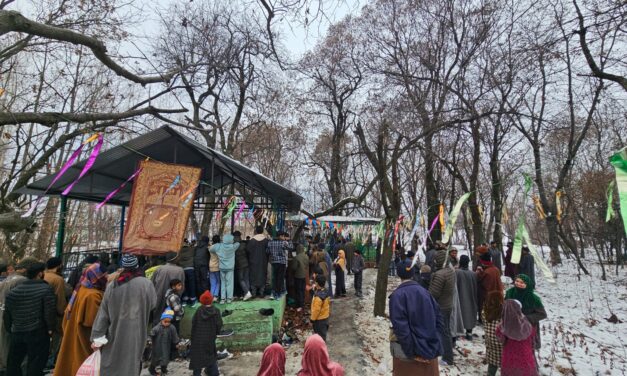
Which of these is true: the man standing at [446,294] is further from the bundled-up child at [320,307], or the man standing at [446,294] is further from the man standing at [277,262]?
the man standing at [277,262]

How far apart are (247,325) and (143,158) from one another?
5.09 meters

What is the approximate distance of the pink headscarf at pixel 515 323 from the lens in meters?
4.49

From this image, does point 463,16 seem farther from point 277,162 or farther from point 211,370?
point 277,162

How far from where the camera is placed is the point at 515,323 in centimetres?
454

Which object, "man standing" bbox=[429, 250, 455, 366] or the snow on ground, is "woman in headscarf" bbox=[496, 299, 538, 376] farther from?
"man standing" bbox=[429, 250, 455, 366]

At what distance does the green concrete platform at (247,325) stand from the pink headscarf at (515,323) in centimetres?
448

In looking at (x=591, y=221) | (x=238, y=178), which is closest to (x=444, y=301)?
(x=238, y=178)

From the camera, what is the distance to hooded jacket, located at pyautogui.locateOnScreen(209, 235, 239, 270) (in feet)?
25.1

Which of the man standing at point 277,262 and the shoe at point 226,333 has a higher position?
the man standing at point 277,262

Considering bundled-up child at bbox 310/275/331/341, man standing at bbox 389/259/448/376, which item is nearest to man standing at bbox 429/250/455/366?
bundled-up child at bbox 310/275/331/341

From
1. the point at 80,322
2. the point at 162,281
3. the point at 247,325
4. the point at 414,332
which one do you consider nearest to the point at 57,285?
the point at 80,322

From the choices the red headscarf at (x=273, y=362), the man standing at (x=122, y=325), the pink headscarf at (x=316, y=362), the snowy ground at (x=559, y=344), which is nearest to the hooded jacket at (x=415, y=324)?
the pink headscarf at (x=316, y=362)

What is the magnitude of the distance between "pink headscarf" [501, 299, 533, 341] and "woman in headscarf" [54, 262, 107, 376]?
18.6ft

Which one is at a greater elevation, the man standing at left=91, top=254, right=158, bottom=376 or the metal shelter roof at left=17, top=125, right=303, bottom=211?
the metal shelter roof at left=17, top=125, right=303, bottom=211
